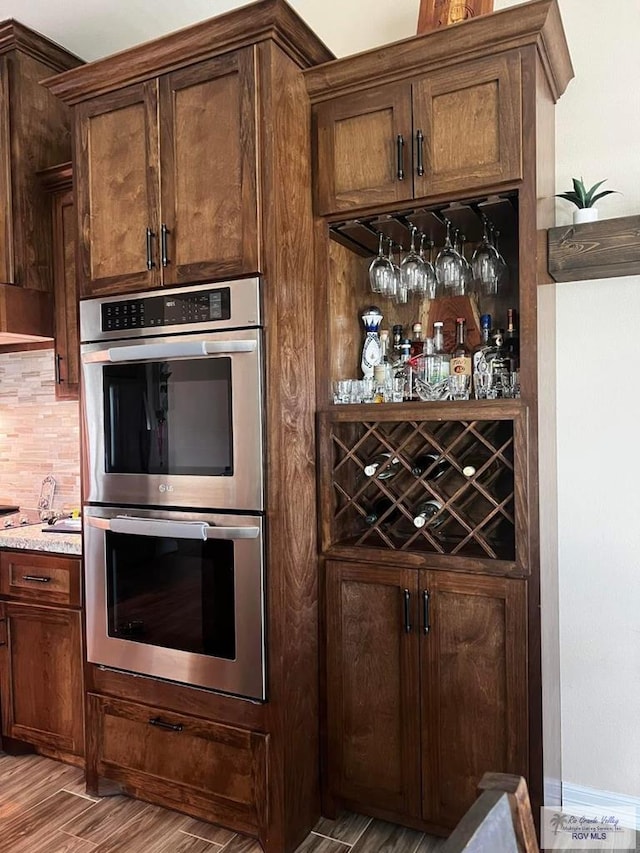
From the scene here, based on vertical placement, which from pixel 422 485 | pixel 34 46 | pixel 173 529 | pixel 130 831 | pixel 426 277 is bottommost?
pixel 130 831

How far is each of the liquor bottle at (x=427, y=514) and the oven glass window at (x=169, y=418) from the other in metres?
0.61

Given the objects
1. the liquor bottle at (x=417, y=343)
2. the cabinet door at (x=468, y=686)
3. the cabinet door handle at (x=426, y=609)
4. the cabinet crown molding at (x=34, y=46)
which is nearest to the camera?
the cabinet door at (x=468, y=686)

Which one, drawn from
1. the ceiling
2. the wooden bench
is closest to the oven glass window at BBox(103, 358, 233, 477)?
the wooden bench

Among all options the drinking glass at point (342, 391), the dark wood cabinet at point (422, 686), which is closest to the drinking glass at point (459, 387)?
the drinking glass at point (342, 391)

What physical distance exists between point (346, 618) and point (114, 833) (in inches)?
40.5

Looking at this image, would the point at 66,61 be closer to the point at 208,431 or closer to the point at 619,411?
the point at 208,431

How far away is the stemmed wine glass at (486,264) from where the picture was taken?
6.61ft

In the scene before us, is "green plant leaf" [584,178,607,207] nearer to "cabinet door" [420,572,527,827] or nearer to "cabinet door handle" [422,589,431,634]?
"cabinet door" [420,572,527,827]

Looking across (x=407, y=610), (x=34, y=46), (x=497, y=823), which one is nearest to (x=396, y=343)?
(x=407, y=610)

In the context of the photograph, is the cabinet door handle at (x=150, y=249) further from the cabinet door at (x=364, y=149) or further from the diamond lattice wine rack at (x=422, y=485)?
the diamond lattice wine rack at (x=422, y=485)

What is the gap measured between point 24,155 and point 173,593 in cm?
200

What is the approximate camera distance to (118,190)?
83.4 inches

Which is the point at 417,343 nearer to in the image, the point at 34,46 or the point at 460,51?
the point at 460,51

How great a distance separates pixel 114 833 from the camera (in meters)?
2.06
